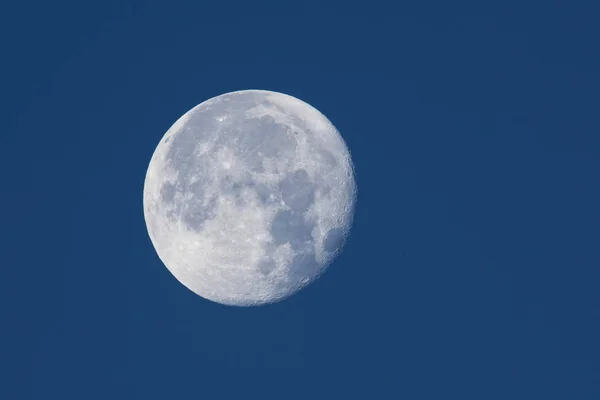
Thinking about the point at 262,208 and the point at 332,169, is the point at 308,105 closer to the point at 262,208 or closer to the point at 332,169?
the point at 332,169

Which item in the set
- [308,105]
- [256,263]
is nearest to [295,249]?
[256,263]

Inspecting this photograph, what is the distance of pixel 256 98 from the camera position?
29.9 m

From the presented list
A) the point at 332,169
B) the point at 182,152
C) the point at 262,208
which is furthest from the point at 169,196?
the point at 332,169

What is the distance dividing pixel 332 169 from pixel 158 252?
6130 millimetres

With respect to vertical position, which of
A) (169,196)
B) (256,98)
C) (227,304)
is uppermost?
(256,98)

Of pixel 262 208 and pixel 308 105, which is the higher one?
pixel 308 105

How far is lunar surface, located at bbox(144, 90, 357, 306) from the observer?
2756 centimetres

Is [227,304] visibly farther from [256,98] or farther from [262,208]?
[256,98]

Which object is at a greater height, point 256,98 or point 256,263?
point 256,98

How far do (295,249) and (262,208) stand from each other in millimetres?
1845

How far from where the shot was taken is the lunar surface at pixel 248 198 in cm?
2756

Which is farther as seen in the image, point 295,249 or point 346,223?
point 346,223

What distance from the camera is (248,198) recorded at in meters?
27.4

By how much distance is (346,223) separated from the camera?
30281mm
